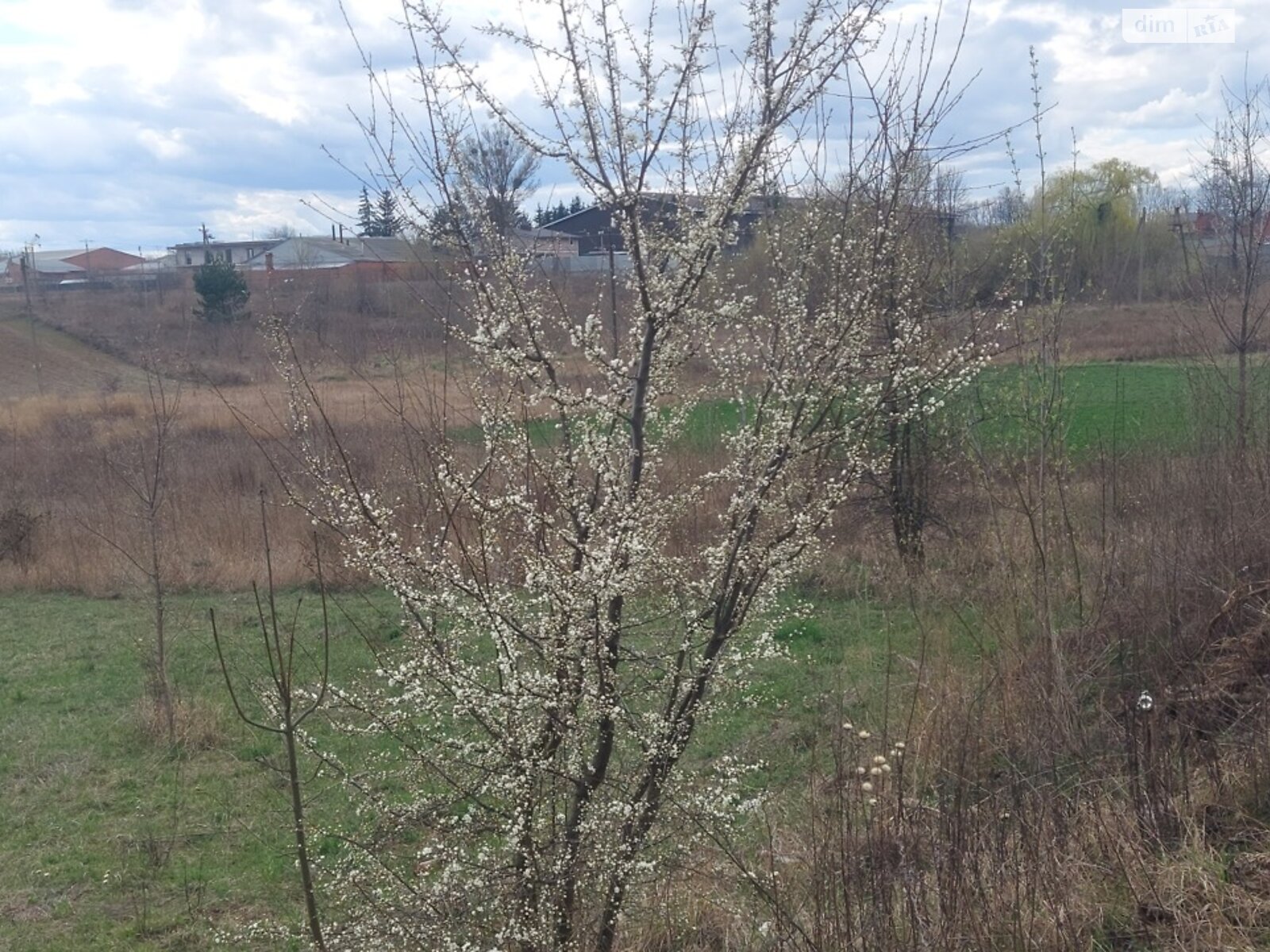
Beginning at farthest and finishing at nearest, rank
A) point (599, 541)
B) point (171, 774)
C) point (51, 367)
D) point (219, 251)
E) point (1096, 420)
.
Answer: point (219, 251) → point (51, 367) → point (1096, 420) → point (171, 774) → point (599, 541)

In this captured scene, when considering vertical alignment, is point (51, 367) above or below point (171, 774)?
above

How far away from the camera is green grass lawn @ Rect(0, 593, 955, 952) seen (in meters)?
5.35

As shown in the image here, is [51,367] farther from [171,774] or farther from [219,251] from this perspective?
[171,774]

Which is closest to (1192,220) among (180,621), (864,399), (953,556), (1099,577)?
(953,556)

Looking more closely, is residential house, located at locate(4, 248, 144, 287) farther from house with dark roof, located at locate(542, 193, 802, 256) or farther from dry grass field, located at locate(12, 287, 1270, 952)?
house with dark roof, located at locate(542, 193, 802, 256)

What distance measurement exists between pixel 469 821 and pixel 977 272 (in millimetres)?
8255

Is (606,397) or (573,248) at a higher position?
(573,248)

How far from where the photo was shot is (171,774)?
7.30 metres

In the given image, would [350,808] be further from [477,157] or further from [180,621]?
[180,621]

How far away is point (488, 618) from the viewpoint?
3.05 metres

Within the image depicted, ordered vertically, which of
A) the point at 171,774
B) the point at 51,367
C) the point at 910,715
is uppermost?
the point at 51,367

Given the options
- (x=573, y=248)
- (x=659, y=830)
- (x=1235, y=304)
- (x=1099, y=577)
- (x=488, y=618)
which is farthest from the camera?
(x=1235, y=304)

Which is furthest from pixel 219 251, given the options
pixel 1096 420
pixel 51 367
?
pixel 1096 420

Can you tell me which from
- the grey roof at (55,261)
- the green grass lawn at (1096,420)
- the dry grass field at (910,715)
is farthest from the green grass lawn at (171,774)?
the grey roof at (55,261)
